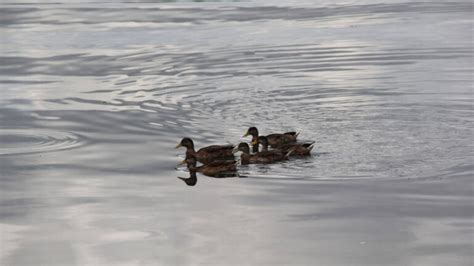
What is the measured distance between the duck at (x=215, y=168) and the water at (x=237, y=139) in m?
0.17

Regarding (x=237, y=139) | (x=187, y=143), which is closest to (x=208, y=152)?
(x=187, y=143)

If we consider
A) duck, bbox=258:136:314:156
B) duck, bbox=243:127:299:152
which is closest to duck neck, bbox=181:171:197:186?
duck, bbox=258:136:314:156

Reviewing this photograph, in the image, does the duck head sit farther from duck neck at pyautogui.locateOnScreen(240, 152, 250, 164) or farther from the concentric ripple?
the concentric ripple

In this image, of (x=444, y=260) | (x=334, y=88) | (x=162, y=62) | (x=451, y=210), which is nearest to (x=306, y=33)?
(x=162, y=62)

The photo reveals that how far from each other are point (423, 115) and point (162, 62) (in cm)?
685

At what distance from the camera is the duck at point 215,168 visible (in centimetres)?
1193

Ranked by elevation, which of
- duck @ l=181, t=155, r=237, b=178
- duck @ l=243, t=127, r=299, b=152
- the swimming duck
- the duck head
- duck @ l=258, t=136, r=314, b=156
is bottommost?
the swimming duck

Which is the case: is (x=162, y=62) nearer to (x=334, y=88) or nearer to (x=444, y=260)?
(x=334, y=88)

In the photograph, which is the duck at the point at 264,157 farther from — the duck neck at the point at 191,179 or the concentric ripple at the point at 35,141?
the concentric ripple at the point at 35,141

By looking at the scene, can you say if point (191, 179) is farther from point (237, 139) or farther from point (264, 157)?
point (237, 139)

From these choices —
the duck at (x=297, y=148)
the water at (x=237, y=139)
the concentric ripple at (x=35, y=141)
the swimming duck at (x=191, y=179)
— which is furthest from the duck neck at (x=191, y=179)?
the concentric ripple at (x=35, y=141)

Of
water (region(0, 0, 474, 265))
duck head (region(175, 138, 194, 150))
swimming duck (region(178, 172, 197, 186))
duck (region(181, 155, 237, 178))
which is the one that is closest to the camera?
water (region(0, 0, 474, 265))

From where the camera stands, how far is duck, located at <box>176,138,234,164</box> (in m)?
12.3

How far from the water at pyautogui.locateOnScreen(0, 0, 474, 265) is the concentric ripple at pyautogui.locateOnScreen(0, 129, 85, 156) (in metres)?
0.02
